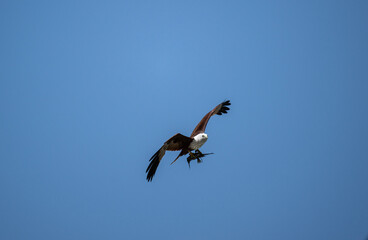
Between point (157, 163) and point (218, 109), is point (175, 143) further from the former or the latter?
point (218, 109)

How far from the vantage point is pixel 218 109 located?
10703 mm

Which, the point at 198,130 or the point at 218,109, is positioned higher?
the point at 218,109

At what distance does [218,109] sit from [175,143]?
10.8 ft

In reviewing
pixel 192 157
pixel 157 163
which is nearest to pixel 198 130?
pixel 192 157

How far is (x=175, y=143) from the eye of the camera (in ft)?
26.0
